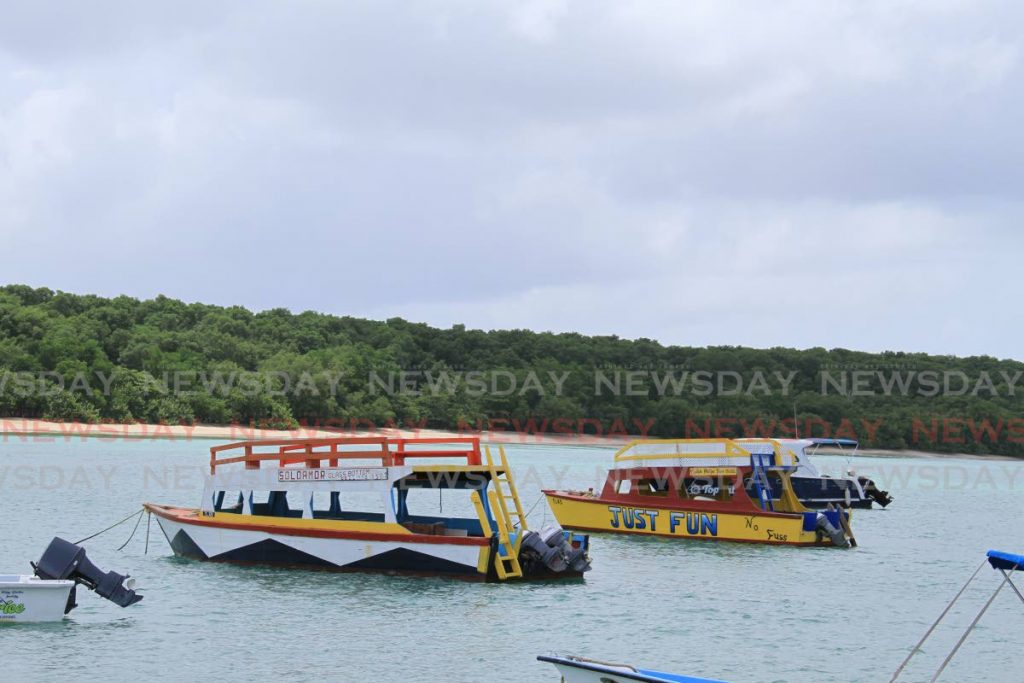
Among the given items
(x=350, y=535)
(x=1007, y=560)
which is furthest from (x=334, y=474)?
(x=1007, y=560)

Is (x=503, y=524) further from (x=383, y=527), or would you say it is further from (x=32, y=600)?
(x=32, y=600)

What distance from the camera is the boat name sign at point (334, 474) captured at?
27.0 metres

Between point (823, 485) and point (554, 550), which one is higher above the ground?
point (823, 485)

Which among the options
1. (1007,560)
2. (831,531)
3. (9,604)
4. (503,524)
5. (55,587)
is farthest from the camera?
(831,531)

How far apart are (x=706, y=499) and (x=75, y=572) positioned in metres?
20.4

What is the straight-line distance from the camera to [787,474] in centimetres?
3741

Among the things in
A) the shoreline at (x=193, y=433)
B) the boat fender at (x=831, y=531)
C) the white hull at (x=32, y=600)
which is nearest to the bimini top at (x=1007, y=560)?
the white hull at (x=32, y=600)

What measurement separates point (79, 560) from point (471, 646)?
22.3ft

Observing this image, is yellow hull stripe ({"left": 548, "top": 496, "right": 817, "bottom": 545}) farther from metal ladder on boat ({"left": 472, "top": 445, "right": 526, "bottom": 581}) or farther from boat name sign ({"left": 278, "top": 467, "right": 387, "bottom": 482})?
boat name sign ({"left": 278, "top": 467, "right": 387, "bottom": 482})

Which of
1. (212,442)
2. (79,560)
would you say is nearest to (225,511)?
(79,560)

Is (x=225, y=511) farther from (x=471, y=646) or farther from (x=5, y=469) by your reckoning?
(x=5, y=469)

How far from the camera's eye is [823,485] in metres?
49.2

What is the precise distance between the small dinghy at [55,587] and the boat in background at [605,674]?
31.5 feet

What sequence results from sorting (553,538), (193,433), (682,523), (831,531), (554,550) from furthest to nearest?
(193,433) < (682,523) < (831,531) < (553,538) < (554,550)
